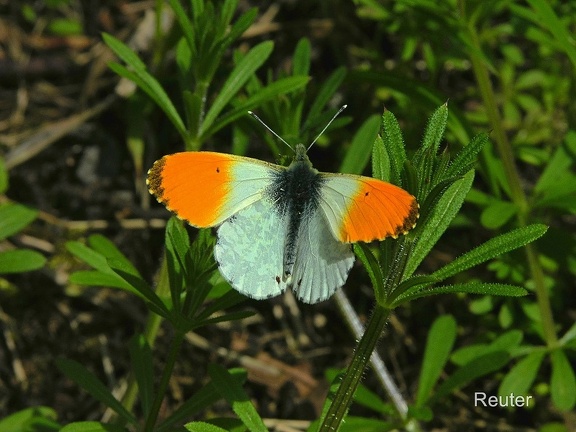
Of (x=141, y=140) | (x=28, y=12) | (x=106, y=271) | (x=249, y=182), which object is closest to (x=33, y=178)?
(x=141, y=140)

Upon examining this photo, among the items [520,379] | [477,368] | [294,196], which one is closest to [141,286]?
[294,196]

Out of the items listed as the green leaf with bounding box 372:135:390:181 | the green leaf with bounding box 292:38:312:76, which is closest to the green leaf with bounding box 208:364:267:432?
the green leaf with bounding box 372:135:390:181

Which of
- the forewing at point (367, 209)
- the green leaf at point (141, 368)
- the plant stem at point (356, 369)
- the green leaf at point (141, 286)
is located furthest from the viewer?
the green leaf at point (141, 368)

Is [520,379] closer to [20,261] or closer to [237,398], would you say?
[237,398]

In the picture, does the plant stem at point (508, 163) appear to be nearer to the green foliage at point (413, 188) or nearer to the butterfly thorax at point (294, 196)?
the green foliage at point (413, 188)

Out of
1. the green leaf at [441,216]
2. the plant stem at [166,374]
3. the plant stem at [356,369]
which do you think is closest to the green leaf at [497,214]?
the green leaf at [441,216]

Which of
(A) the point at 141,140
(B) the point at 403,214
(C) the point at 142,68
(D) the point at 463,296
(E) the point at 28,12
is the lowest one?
(B) the point at 403,214

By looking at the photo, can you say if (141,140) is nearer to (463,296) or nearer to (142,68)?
(142,68)
